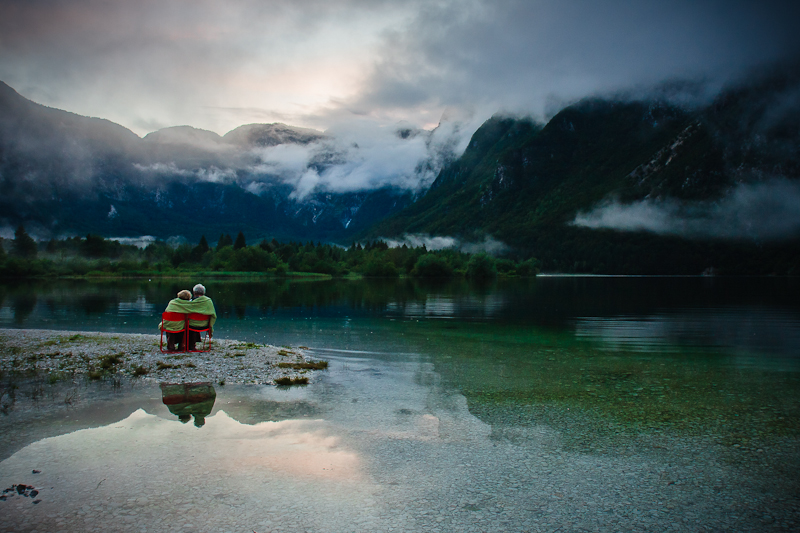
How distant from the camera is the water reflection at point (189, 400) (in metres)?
12.9

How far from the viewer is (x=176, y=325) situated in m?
21.6

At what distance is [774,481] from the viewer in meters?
9.06

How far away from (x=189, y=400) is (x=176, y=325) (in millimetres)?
8179

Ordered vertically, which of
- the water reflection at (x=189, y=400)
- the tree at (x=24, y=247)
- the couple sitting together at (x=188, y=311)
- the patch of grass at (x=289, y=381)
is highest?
the tree at (x=24, y=247)

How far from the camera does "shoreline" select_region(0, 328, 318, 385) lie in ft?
57.0

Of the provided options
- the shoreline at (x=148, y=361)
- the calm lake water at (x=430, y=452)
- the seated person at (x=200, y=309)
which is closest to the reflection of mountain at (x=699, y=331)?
the calm lake water at (x=430, y=452)

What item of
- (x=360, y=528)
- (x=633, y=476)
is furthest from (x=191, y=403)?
(x=633, y=476)

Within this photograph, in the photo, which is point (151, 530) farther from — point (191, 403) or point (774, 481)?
point (774, 481)

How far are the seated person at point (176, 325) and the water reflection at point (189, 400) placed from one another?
5793 millimetres

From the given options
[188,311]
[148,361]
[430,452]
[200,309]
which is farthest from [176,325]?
[430,452]

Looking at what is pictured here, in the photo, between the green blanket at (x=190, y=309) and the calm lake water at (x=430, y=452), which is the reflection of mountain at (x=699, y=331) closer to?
the calm lake water at (x=430, y=452)

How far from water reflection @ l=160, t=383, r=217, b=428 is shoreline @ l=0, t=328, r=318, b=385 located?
2.78 ft

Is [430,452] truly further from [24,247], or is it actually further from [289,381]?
[24,247]

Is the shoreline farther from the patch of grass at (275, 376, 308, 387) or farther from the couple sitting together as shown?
the couple sitting together
